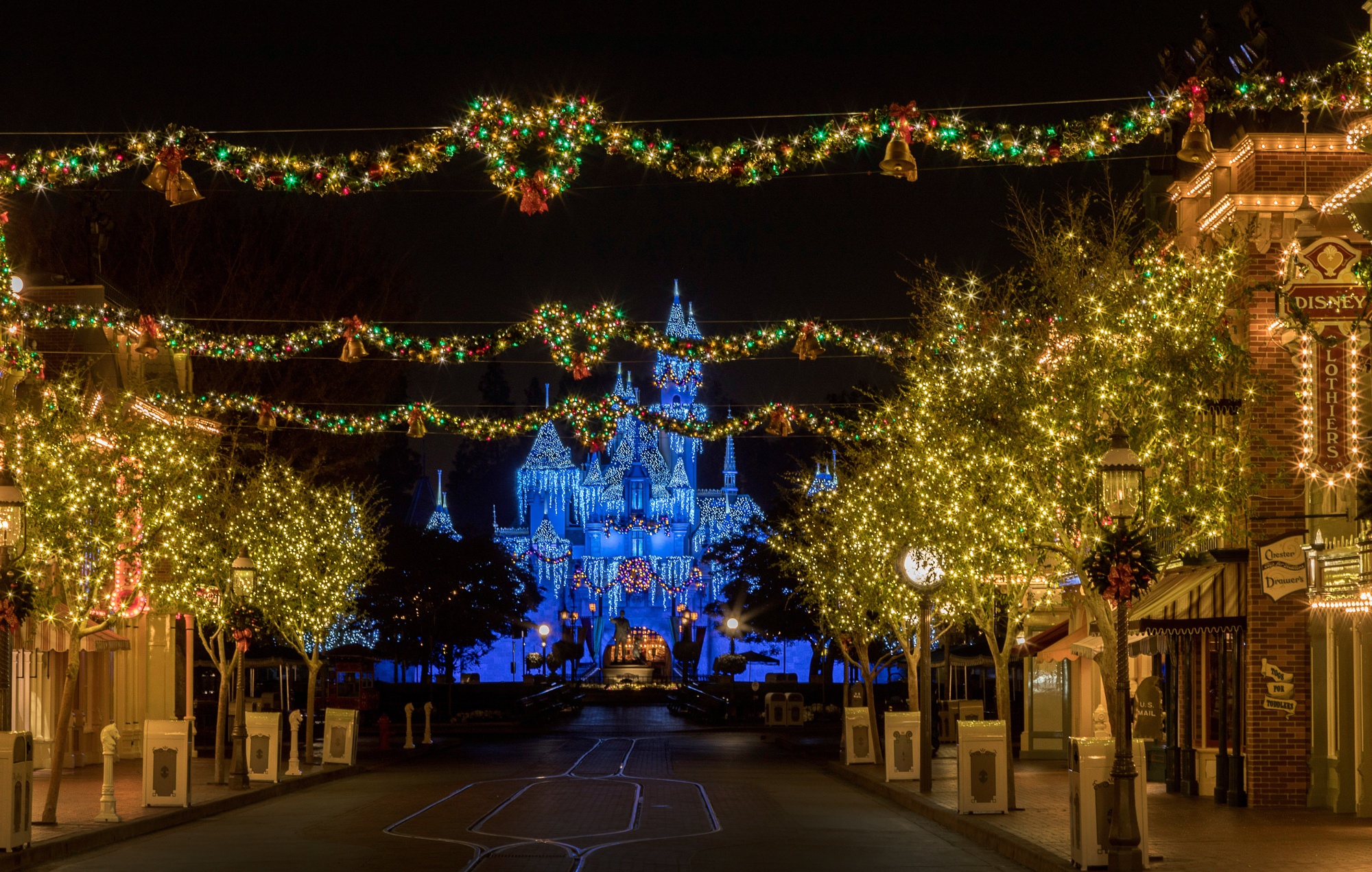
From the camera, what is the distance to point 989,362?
70.8 ft

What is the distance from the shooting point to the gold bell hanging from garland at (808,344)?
22.3 meters

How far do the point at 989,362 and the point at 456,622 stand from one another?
5581cm

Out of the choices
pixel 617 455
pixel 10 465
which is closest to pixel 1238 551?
pixel 10 465

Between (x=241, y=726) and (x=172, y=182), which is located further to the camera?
(x=241, y=726)

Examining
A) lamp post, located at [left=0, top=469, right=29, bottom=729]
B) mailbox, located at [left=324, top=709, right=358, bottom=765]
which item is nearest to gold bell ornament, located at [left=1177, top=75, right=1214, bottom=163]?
lamp post, located at [left=0, top=469, right=29, bottom=729]

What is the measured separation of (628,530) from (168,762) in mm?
100959

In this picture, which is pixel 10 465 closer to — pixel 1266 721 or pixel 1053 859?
pixel 1053 859

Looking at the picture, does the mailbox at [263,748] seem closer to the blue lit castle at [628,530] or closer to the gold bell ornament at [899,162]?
the gold bell ornament at [899,162]

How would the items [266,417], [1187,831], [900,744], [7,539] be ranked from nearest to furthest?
[7,539] → [1187,831] → [266,417] → [900,744]

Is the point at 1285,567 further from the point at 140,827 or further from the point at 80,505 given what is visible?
the point at 80,505

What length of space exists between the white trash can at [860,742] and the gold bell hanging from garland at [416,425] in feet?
36.0

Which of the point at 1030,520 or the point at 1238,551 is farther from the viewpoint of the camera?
the point at 1238,551

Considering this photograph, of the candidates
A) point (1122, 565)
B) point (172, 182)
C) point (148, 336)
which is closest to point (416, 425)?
point (148, 336)

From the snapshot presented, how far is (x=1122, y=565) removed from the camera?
49.8 feet
